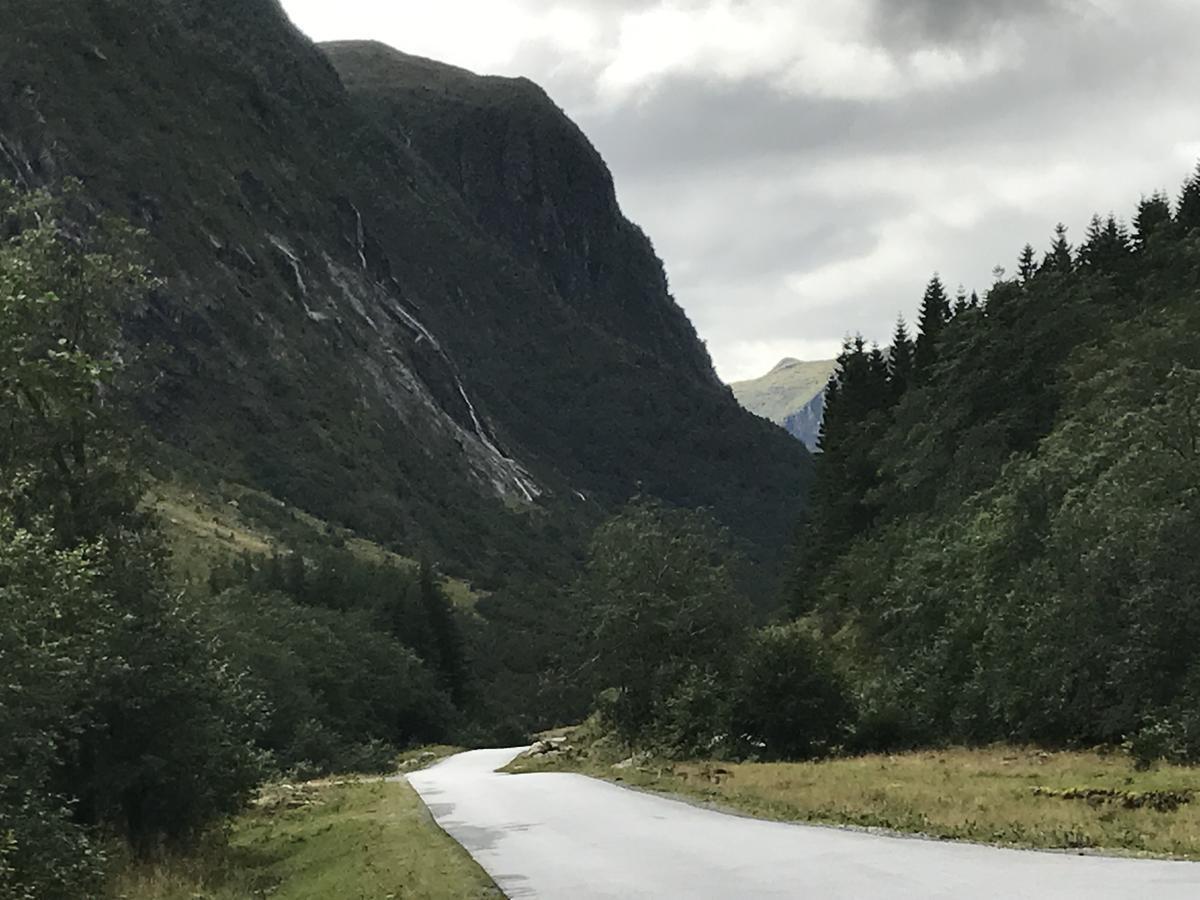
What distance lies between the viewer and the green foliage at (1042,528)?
2884 cm

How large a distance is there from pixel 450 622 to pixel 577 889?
99.4 metres

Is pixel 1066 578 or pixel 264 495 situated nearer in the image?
pixel 1066 578

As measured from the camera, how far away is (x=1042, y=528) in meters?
37.7

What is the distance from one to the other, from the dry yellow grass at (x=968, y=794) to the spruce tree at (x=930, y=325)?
3806 cm

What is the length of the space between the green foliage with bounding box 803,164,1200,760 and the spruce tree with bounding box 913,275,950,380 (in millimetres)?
1588

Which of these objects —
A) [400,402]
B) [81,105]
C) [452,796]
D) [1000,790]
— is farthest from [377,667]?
[81,105]

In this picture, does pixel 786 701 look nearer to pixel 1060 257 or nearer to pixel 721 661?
pixel 721 661

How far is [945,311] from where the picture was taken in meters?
76.1

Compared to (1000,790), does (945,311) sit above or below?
above

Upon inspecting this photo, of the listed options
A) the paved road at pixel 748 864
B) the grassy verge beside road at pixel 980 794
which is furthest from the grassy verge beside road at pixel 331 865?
the grassy verge beside road at pixel 980 794

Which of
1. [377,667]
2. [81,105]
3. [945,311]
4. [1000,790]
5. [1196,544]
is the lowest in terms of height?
[377,667]

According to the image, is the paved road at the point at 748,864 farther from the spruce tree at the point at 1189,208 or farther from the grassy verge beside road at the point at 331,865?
the spruce tree at the point at 1189,208

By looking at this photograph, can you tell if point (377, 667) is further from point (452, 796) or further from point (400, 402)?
point (400, 402)

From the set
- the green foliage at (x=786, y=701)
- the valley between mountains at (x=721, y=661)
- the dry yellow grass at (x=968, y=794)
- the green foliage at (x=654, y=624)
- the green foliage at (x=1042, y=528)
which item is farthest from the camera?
the green foliage at (x=654, y=624)
